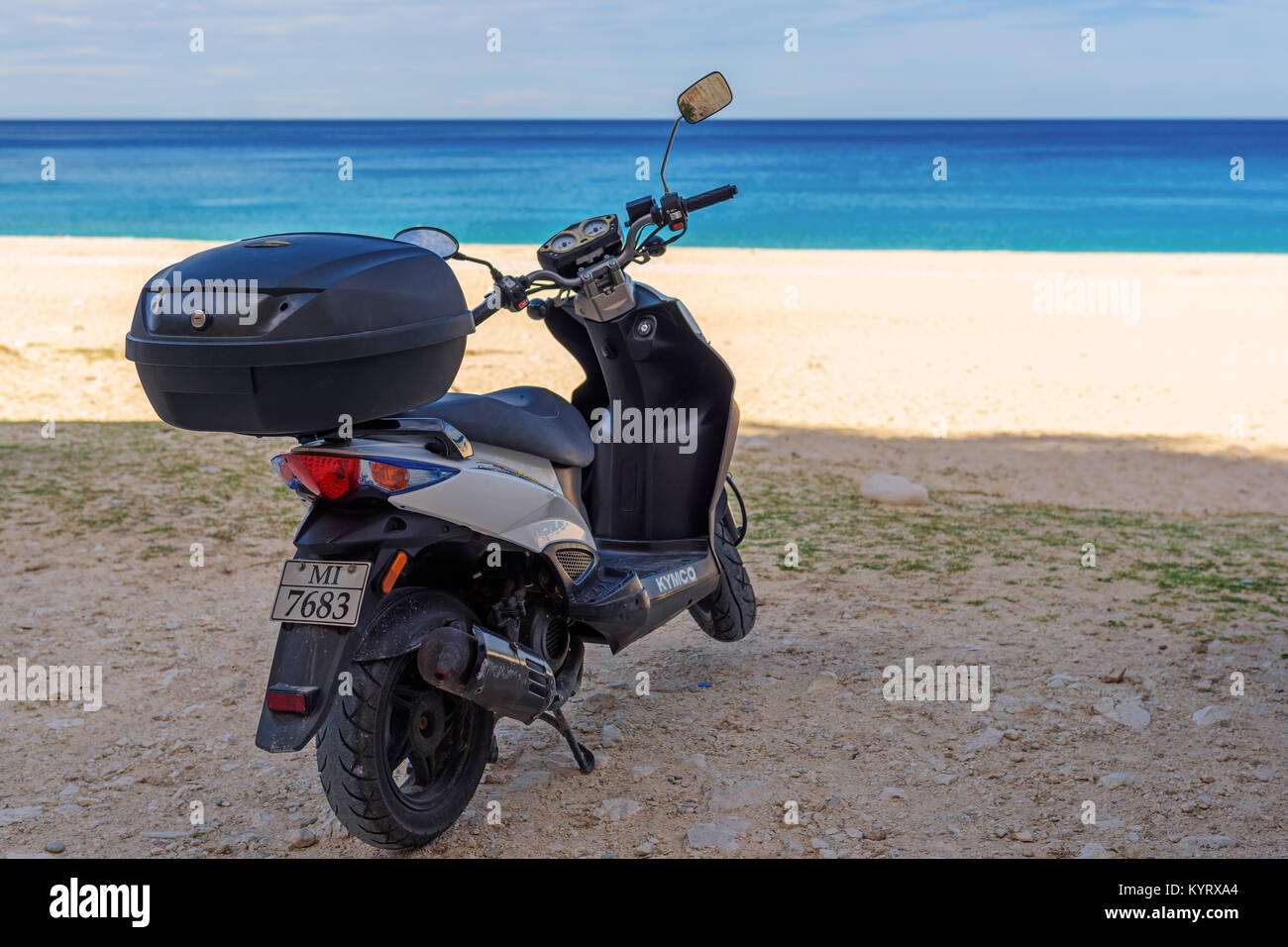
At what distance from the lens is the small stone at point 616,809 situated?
3176 mm

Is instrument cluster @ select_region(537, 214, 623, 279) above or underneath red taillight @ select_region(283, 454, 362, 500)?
above

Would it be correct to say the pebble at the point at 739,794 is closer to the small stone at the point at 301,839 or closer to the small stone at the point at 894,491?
the small stone at the point at 301,839

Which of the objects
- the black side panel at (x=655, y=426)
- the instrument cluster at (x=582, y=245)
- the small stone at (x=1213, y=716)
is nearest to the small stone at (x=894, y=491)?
the black side panel at (x=655, y=426)

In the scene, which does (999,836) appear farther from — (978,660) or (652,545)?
(652,545)

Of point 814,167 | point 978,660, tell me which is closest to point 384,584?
point 978,660

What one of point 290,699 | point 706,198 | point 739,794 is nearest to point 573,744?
point 739,794

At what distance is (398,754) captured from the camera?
2922 millimetres

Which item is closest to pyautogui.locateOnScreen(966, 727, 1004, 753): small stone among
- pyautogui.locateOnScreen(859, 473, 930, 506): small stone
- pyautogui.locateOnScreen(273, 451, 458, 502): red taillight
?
pyautogui.locateOnScreen(273, 451, 458, 502): red taillight

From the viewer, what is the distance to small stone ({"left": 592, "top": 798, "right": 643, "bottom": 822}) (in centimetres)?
318

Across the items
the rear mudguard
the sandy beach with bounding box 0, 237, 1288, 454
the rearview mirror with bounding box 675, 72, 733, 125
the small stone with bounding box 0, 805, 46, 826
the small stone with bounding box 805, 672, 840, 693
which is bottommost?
the sandy beach with bounding box 0, 237, 1288, 454

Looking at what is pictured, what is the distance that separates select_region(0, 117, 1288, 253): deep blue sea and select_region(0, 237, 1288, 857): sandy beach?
24128 mm

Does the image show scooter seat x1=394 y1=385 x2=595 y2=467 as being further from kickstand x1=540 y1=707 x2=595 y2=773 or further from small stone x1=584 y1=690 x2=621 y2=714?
small stone x1=584 y1=690 x2=621 y2=714

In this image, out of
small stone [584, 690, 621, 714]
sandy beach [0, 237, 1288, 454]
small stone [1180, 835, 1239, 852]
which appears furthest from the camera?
sandy beach [0, 237, 1288, 454]
